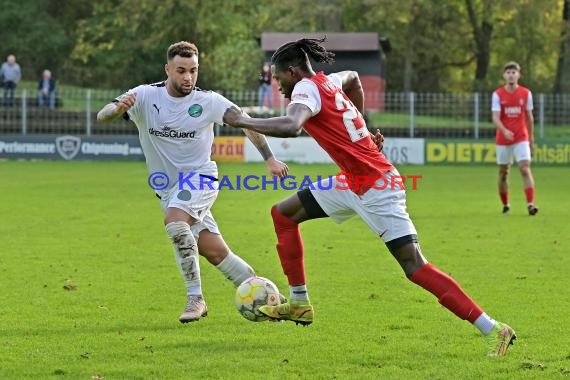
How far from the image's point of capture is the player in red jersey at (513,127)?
1664cm

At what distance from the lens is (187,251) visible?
26.5ft

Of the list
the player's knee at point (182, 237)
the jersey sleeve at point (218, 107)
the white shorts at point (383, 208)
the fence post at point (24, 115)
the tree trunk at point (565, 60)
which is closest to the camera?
the white shorts at point (383, 208)

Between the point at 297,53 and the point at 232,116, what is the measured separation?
0.65 metres

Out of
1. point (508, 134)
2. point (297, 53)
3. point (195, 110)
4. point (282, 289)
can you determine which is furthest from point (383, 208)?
point (508, 134)

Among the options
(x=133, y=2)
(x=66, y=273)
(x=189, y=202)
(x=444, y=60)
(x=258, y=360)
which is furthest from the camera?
(x=444, y=60)

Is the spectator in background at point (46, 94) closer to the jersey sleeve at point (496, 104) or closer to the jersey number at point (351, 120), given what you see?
the jersey sleeve at point (496, 104)

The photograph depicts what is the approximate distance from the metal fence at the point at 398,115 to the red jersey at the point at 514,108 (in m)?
14.4

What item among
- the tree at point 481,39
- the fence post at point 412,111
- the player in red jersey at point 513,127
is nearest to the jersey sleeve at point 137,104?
the player in red jersey at point 513,127

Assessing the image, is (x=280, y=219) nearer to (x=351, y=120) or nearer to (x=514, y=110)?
(x=351, y=120)

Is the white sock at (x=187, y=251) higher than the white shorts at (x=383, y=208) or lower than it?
lower

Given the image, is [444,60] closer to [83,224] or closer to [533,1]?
[533,1]

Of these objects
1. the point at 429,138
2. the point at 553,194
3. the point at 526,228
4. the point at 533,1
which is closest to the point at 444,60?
the point at 533,1

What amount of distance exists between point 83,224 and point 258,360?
8.86 m

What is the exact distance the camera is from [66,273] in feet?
34.1
